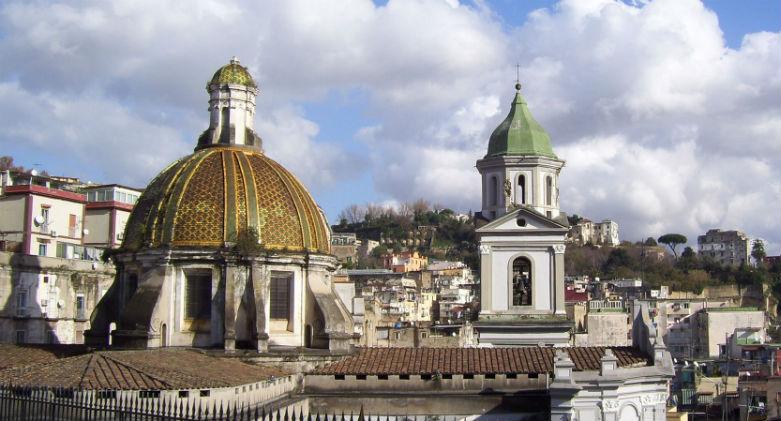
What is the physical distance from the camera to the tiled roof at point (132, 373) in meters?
22.0

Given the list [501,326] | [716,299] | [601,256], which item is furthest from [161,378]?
[601,256]

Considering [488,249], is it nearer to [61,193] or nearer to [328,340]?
[328,340]

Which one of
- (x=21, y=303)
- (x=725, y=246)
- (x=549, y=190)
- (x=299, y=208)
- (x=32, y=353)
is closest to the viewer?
(x=32, y=353)

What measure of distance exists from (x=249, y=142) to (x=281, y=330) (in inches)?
229

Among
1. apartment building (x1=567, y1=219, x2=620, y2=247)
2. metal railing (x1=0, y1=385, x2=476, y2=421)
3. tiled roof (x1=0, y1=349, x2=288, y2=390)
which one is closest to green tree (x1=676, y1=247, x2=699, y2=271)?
apartment building (x1=567, y1=219, x2=620, y2=247)

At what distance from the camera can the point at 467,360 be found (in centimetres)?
2881

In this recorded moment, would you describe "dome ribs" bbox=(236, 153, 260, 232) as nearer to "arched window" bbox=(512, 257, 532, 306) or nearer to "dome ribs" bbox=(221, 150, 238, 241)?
"dome ribs" bbox=(221, 150, 238, 241)

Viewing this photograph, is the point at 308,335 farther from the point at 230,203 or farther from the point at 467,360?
the point at 467,360

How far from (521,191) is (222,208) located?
13499 millimetres

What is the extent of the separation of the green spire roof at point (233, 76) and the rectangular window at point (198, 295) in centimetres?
613

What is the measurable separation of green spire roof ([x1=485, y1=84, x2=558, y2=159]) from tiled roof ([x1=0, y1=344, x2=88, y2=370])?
1724 centimetres

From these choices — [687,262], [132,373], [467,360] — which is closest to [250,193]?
[467,360]

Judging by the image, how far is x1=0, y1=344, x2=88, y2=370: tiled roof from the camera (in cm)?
2628

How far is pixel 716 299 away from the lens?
380ft
